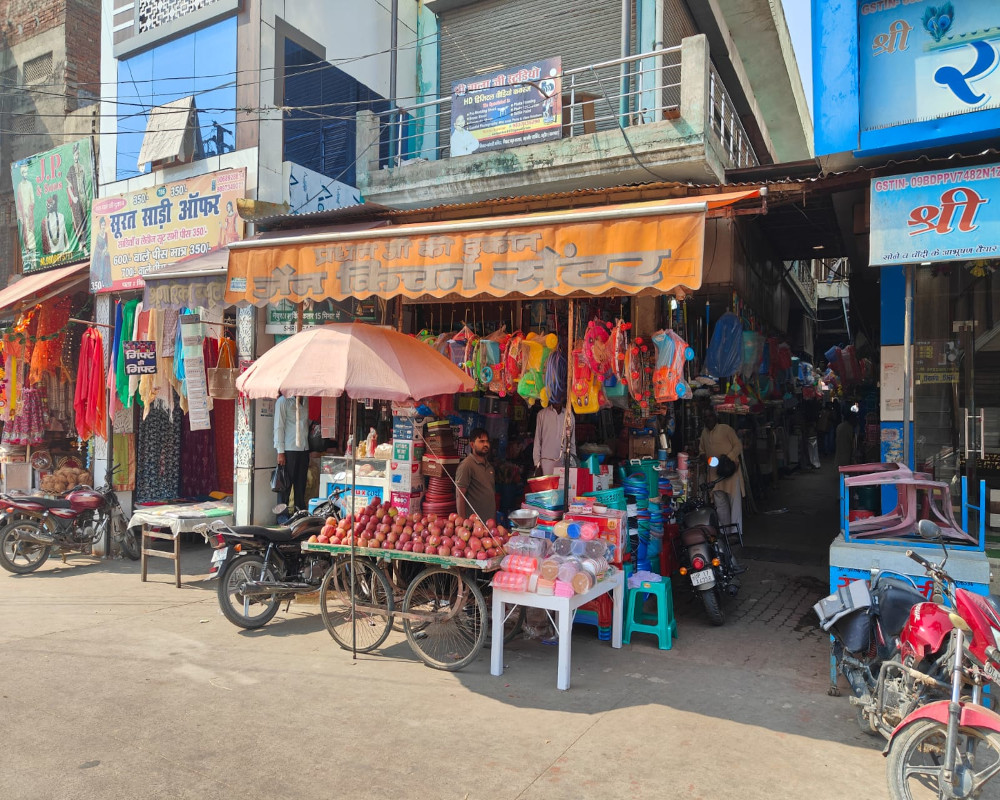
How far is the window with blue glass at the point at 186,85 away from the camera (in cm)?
983

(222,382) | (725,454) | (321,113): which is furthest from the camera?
(321,113)

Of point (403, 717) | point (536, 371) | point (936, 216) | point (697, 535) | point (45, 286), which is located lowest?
point (403, 717)

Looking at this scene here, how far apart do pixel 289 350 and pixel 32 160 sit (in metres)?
10.8

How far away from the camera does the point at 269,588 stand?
6.78m

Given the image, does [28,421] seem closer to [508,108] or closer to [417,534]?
[417,534]

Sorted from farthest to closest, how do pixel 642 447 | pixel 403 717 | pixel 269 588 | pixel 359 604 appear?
pixel 642 447, pixel 269 588, pixel 359 604, pixel 403 717

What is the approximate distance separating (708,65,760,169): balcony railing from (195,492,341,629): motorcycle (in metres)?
7.54

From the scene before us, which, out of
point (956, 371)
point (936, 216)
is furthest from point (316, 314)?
point (956, 371)

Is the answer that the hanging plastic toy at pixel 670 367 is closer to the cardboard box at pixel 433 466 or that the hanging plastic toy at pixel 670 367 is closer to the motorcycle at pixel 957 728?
the cardboard box at pixel 433 466

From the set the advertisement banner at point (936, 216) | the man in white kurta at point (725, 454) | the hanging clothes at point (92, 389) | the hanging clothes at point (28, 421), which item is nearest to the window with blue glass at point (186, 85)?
the hanging clothes at point (92, 389)

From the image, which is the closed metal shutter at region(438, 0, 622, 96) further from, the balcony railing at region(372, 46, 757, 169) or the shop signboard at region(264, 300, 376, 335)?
the shop signboard at region(264, 300, 376, 335)

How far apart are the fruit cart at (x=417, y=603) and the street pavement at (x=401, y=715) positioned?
0.18 metres

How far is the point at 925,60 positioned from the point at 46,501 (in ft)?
37.0

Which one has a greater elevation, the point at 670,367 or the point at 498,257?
the point at 498,257
